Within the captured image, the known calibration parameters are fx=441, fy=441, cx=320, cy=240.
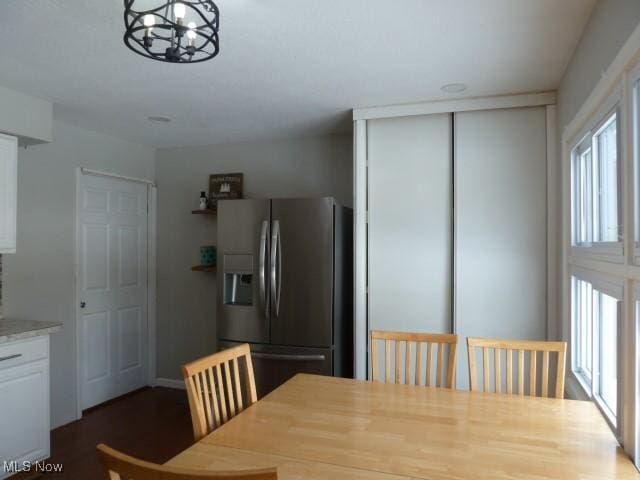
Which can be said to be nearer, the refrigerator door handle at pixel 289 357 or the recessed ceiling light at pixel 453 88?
the recessed ceiling light at pixel 453 88

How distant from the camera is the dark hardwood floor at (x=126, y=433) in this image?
290cm

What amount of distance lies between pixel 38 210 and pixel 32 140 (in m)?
0.63

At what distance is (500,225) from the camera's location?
2875 mm

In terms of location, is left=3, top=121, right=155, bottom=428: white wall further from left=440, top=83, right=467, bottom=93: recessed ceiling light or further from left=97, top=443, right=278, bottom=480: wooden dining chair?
left=440, top=83, right=467, bottom=93: recessed ceiling light

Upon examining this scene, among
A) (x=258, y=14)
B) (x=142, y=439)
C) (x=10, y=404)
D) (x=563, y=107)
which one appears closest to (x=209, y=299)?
(x=142, y=439)

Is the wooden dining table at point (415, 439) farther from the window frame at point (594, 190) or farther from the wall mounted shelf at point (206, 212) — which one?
the wall mounted shelf at point (206, 212)

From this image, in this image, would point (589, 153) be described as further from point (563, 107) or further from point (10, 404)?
point (10, 404)

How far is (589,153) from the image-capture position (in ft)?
7.05

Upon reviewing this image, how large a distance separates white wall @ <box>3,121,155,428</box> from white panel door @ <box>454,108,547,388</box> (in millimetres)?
2985

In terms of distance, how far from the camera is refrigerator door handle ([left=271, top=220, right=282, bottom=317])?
10.2 feet

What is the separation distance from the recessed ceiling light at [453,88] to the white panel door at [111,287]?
2940mm

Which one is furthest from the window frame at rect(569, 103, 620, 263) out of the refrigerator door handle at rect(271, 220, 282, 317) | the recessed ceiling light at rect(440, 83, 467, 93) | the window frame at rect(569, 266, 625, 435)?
the refrigerator door handle at rect(271, 220, 282, 317)

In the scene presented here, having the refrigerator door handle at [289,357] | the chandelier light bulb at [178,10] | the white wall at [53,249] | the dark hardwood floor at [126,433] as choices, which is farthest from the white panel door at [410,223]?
the white wall at [53,249]

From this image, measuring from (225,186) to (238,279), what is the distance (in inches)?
44.4
